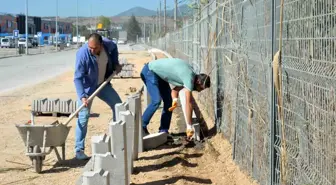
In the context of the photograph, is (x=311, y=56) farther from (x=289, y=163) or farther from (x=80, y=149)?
(x=80, y=149)

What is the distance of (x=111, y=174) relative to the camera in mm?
4398

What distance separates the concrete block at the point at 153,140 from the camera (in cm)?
737

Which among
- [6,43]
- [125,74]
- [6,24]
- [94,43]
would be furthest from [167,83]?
[6,24]

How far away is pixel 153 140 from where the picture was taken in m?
7.44

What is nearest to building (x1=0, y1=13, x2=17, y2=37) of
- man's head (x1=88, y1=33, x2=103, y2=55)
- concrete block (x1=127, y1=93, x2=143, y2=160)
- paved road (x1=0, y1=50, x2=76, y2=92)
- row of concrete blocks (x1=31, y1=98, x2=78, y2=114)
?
paved road (x1=0, y1=50, x2=76, y2=92)

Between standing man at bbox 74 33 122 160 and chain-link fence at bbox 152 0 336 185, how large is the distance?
162 cm

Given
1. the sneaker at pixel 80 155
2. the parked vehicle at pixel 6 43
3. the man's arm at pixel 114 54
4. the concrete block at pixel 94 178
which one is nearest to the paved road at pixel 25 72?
the man's arm at pixel 114 54

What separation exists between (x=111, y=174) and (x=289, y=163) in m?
1.45

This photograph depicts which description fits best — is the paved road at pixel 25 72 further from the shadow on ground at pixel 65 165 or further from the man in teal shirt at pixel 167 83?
the shadow on ground at pixel 65 165

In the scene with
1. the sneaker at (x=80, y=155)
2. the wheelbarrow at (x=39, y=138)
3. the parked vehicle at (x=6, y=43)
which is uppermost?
the parked vehicle at (x=6, y=43)

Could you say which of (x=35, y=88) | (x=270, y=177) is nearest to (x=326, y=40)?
(x=270, y=177)

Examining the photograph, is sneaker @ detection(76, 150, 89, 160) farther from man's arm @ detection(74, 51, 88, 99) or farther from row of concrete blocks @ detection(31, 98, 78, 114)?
row of concrete blocks @ detection(31, 98, 78, 114)

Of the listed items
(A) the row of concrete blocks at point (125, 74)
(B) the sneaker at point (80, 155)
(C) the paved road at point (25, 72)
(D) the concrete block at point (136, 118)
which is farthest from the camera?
(A) the row of concrete blocks at point (125, 74)

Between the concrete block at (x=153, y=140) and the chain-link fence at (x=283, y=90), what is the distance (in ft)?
3.43
